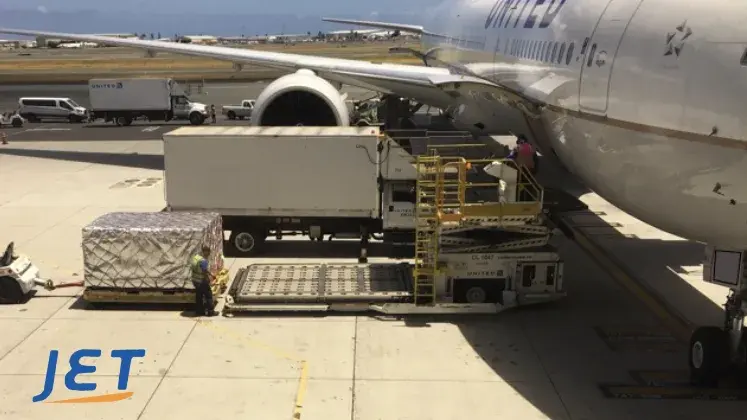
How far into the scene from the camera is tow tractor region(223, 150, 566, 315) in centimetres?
1082

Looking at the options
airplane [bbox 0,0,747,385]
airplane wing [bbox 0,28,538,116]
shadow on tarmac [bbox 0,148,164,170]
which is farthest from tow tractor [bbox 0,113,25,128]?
airplane [bbox 0,0,747,385]

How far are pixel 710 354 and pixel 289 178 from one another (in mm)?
7704

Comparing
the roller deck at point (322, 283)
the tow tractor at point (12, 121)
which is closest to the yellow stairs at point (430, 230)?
the roller deck at point (322, 283)

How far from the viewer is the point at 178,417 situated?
26.1ft

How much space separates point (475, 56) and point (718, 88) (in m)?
11.3

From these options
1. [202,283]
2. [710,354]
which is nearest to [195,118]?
[202,283]

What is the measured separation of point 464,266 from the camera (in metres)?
11.0

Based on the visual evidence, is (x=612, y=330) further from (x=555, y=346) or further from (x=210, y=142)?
(x=210, y=142)

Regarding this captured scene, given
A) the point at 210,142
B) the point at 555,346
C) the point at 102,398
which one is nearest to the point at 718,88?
the point at 555,346

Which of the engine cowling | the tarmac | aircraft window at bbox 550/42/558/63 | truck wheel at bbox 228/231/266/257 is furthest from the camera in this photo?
the engine cowling

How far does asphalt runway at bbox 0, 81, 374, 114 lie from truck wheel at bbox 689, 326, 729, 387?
1431 inches

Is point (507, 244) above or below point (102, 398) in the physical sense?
above

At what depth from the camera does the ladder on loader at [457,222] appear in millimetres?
10742

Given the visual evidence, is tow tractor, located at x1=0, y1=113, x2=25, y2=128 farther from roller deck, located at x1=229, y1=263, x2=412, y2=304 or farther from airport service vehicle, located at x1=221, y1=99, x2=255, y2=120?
roller deck, located at x1=229, y1=263, x2=412, y2=304
